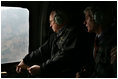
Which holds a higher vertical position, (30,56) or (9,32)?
(9,32)

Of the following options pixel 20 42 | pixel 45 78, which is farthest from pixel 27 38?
pixel 45 78

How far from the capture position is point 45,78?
200cm

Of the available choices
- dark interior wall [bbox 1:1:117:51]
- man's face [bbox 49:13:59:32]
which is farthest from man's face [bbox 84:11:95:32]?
man's face [bbox 49:13:59:32]

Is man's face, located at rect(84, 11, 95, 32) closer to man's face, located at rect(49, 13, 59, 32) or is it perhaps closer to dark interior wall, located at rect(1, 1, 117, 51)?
dark interior wall, located at rect(1, 1, 117, 51)

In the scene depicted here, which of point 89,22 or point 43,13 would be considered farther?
point 43,13

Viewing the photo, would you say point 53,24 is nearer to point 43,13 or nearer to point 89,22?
point 43,13

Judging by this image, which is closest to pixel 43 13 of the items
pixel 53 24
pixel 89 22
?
pixel 53 24

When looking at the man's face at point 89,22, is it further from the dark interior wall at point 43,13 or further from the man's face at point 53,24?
the man's face at point 53,24

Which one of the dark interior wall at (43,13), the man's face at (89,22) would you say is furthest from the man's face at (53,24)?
the man's face at (89,22)

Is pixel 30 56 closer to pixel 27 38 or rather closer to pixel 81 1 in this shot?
pixel 27 38

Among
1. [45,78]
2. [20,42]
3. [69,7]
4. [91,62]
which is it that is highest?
[69,7]

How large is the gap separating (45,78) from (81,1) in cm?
68

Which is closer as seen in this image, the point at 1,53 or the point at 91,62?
the point at 91,62

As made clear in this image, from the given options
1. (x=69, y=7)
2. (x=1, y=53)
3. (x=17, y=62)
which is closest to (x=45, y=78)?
(x=17, y=62)
